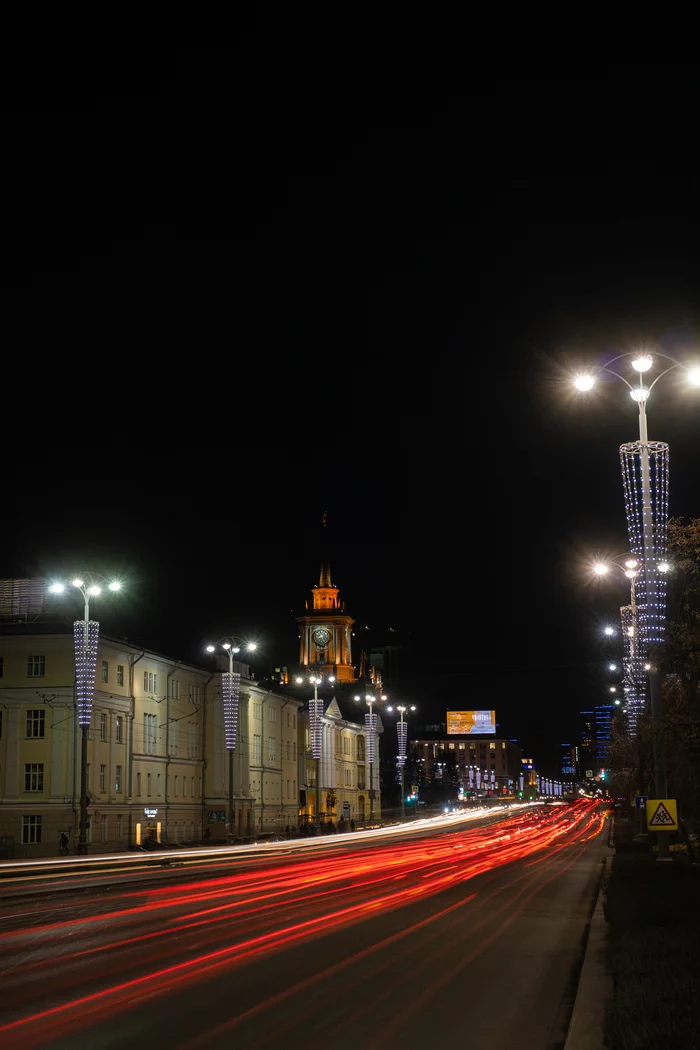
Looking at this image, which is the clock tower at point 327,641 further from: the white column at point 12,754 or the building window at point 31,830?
the building window at point 31,830

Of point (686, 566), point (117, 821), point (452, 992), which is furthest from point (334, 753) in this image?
point (452, 992)

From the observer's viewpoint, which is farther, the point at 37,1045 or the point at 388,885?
the point at 388,885

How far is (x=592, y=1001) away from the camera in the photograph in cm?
1074

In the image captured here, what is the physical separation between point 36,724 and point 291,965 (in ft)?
139

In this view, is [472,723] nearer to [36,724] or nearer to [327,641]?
[327,641]

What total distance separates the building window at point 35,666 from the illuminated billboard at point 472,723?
127947 millimetres

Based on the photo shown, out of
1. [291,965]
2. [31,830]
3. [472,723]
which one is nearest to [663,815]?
[291,965]

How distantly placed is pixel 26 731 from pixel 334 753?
57102 mm

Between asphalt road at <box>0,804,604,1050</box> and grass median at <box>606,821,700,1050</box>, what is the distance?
0.87 m

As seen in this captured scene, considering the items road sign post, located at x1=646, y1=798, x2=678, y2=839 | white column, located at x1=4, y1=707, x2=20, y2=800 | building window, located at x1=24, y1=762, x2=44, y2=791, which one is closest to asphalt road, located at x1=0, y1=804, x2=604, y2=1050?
road sign post, located at x1=646, y1=798, x2=678, y2=839

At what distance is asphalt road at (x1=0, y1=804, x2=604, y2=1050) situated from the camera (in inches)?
406

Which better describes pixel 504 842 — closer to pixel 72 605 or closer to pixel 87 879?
pixel 72 605

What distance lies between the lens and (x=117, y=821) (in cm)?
5712

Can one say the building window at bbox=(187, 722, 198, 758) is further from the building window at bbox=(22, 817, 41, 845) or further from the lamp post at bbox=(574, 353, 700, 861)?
the lamp post at bbox=(574, 353, 700, 861)
